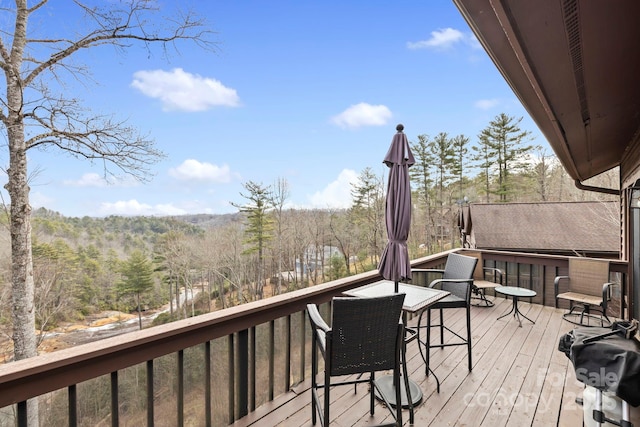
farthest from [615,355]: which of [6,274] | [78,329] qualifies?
[78,329]

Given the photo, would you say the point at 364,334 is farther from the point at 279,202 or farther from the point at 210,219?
the point at 210,219

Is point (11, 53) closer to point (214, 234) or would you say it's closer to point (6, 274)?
point (6, 274)

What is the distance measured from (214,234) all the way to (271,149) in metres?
11.3

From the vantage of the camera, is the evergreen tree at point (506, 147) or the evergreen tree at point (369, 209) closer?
the evergreen tree at point (369, 209)

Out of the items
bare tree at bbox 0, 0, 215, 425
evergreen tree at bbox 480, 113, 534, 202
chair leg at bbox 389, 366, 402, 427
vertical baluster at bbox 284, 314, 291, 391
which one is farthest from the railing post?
evergreen tree at bbox 480, 113, 534, 202

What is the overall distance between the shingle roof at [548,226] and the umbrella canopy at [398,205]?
10.3 meters

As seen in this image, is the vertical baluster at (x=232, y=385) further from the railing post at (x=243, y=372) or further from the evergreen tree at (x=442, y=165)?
the evergreen tree at (x=442, y=165)

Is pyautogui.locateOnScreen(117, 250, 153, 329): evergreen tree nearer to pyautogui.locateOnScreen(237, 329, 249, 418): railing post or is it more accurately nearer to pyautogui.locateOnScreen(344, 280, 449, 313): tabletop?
pyautogui.locateOnScreen(237, 329, 249, 418): railing post

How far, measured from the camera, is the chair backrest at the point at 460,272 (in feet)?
10.7

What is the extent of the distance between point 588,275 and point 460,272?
2456 mm

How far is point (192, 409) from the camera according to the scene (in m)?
10.5

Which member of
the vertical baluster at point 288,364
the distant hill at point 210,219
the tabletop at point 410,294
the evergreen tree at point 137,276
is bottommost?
the evergreen tree at point 137,276

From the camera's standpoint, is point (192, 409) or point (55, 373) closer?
point (55, 373)

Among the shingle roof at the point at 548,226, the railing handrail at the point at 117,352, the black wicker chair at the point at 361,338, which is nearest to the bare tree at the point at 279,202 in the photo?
the shingle roof at the point at 548,226
